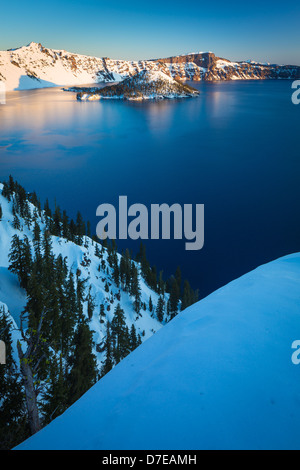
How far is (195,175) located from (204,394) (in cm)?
10339

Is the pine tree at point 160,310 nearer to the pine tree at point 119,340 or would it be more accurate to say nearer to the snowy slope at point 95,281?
the snowy slope at point 95,281

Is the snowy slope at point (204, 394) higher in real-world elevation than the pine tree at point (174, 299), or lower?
higher

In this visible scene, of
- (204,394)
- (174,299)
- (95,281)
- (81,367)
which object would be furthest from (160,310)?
(204,394)

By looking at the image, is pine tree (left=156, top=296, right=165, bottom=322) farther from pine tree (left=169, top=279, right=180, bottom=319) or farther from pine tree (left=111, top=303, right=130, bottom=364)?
pine tree (left=111, top=303, right=130, bottom=364)

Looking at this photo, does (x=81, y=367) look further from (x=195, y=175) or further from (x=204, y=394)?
(x=195, y=175)

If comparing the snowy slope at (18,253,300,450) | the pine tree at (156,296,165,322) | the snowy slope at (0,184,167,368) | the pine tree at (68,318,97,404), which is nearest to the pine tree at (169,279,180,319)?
the pine tree at (156,296,165,322)

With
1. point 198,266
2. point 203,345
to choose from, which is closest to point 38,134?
point 198,266

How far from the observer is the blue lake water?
66281 mm

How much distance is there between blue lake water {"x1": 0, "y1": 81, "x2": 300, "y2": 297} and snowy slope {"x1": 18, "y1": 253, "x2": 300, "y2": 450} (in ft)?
181

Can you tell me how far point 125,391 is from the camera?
197 inches

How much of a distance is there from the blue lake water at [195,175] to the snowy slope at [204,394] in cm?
5522

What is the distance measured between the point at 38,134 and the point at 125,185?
107822 mm

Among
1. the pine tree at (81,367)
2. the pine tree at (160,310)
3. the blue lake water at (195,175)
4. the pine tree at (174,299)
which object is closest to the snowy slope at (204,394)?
the pine tree at (81,367)

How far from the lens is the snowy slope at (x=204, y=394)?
12.4ft
